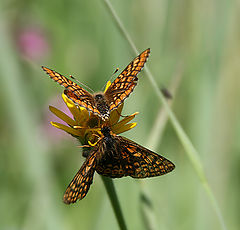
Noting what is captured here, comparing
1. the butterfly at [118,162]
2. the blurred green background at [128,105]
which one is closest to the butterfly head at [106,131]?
the butterfly at [118,162]

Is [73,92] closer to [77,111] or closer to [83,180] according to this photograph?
[77,111]

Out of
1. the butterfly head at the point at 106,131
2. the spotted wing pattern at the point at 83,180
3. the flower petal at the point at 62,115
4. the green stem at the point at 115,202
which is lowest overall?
the green stem at the point at 115,202

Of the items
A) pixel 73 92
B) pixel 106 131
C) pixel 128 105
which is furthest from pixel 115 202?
pixel 128 105

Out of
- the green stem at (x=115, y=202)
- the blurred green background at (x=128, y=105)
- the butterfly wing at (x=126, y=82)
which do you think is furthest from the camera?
the blurred green background at (x=128, y=105)

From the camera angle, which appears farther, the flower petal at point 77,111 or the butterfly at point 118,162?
the flower petal at point 77,111

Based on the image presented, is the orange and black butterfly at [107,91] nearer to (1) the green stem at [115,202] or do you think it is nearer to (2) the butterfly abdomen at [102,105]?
(2) the butterfly abdomen at [102,105]

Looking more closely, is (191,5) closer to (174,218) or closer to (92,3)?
(92,3)

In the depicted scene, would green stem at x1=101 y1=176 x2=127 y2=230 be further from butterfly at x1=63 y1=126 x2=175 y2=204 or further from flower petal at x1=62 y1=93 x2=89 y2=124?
flower petal at x1=62 y1=93 x2=89 y2=124

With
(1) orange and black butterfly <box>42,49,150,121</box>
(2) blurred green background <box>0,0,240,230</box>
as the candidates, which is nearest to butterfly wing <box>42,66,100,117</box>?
(1) orange and black butterfly <box>42,49,150,121</box>
